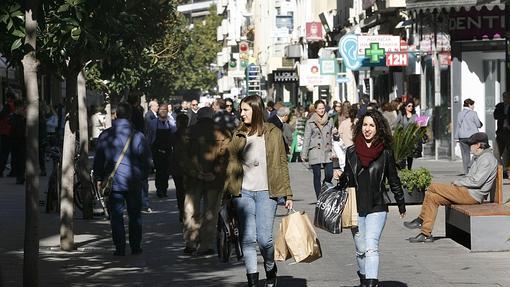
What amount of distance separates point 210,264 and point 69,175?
A: 2.74 metres

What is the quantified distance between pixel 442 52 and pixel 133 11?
22.4 meters

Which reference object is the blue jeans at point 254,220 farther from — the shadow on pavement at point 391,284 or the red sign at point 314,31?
the red sign at point 314,31

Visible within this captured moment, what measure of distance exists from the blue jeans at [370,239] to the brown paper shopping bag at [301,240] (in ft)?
1.27

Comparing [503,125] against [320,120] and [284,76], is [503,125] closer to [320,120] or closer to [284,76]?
[320,120]

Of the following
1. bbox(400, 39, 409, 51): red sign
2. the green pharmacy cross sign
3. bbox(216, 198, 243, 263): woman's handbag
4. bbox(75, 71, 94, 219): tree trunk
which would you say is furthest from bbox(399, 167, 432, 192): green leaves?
the green pharmacy cross sign

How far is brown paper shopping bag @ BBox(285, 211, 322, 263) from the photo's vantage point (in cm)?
1164

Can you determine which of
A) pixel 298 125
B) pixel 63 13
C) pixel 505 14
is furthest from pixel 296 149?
pixel 63 13

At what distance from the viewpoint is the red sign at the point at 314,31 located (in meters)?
69.0

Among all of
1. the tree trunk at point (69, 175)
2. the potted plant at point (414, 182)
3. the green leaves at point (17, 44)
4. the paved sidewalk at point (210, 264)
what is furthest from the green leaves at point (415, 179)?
the green leaves at point (17, 44)

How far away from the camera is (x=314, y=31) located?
6919 centimetres

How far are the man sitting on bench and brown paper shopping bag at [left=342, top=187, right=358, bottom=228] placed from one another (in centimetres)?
477

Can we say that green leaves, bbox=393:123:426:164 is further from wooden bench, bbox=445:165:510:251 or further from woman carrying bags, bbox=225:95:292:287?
woman carrying bags, bbox=225:95:292:287

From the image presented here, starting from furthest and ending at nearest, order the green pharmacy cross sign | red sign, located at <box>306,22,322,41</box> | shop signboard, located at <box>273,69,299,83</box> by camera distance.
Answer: shop signboard, located at <box>273,69,299,83</box> → red sign, located at <box>306,22,322,41</box> → the green pharmacy cross sign

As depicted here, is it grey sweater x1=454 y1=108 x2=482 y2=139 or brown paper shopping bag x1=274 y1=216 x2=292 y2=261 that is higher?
grey sweater x1=454 y1=108 x2=482 y2=139
